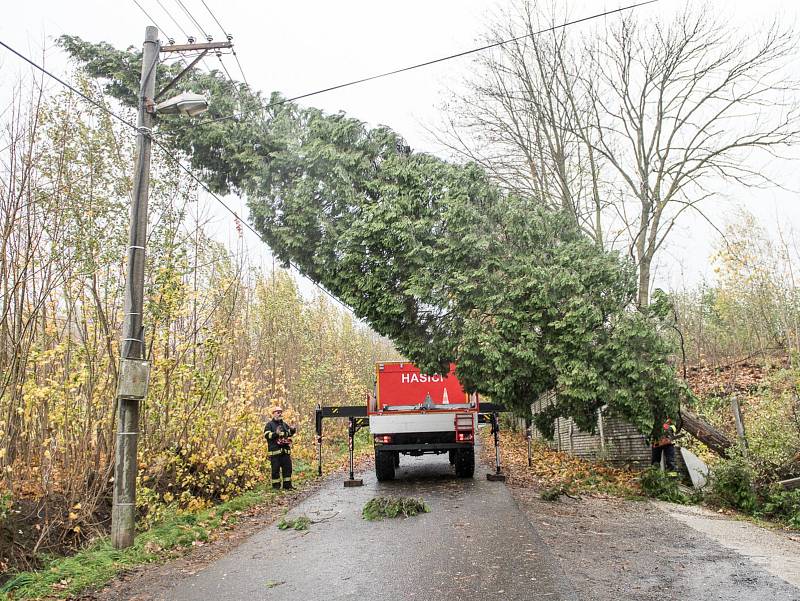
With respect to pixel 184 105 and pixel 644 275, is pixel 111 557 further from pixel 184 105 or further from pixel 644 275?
pixel 644 275

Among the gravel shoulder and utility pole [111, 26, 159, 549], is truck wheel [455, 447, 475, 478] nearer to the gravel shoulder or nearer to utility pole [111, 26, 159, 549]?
the gravel shoulder

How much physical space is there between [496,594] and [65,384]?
620 centimetres

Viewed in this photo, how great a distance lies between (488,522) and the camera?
8688mm

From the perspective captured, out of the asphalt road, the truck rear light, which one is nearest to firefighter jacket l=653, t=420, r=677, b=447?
the asphalt road

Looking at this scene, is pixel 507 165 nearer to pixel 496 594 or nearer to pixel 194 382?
pixel 194 382

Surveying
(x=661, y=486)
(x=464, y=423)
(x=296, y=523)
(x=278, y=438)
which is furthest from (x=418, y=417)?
(x=661, y=486)

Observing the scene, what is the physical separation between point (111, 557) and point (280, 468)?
19.7 ft

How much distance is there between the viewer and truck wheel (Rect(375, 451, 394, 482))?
535 inches

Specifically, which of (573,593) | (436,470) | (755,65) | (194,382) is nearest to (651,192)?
(755,65)

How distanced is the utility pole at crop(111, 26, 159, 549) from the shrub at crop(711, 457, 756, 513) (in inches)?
339

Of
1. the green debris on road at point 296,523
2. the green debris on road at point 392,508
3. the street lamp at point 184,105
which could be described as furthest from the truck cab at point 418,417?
the street lamp at point 184,105

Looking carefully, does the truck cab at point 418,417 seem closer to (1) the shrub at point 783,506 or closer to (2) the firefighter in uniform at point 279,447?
(2) the firefighter in uniform at point 279,447

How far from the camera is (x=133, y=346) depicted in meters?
8.17

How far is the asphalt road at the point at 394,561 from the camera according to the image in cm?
580
